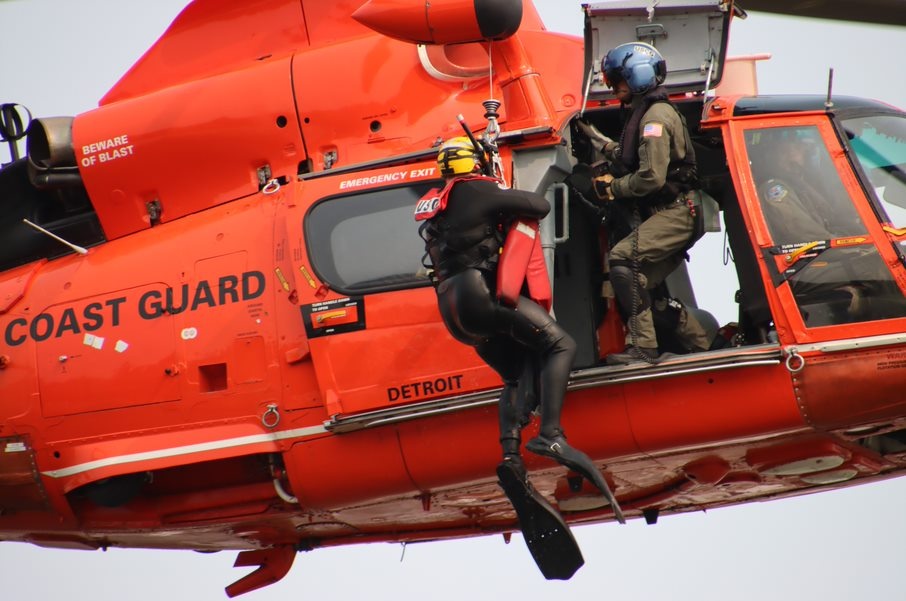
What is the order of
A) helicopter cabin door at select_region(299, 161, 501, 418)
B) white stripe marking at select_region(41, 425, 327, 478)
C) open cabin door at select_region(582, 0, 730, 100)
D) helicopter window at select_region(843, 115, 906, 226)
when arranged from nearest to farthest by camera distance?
helicopter window at select_region(843, 115, 906, 226) → helicopter cabin door at select_region(299, 161, 501, 418) → open cabin door at select_region(582, 0, 730, 100) → white stripe marking at select_region(41, 425, 327, 478)

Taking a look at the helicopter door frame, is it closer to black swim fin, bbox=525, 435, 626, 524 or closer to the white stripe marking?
black swim fin, bbox=525, 435, 626, 524

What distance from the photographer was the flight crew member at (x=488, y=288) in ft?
21.5

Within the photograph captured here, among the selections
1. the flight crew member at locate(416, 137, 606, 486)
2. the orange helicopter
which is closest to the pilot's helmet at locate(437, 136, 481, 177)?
the flight crew member at locate(416, 137, 606, 486)

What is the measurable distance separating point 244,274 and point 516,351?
5.95ft

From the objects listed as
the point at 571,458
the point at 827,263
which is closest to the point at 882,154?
the point at 827,263

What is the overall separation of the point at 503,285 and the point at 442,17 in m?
1.56

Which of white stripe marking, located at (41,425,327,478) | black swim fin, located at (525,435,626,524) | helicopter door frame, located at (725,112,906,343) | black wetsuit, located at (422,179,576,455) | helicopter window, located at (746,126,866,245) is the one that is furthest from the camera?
white stripe marking, located at (41,425,327,478)

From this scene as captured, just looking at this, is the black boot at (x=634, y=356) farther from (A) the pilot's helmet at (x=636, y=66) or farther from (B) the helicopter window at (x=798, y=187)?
(A) the pilot's helmet at (x=636, y=66)

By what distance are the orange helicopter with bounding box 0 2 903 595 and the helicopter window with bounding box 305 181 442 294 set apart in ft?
0.04

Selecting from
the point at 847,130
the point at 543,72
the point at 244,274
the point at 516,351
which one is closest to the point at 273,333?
the point at 244,274

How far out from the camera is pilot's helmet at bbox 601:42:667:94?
23.2ft

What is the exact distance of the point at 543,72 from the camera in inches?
306

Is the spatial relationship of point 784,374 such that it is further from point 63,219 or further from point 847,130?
point 63,219

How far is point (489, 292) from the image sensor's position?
660 cm
